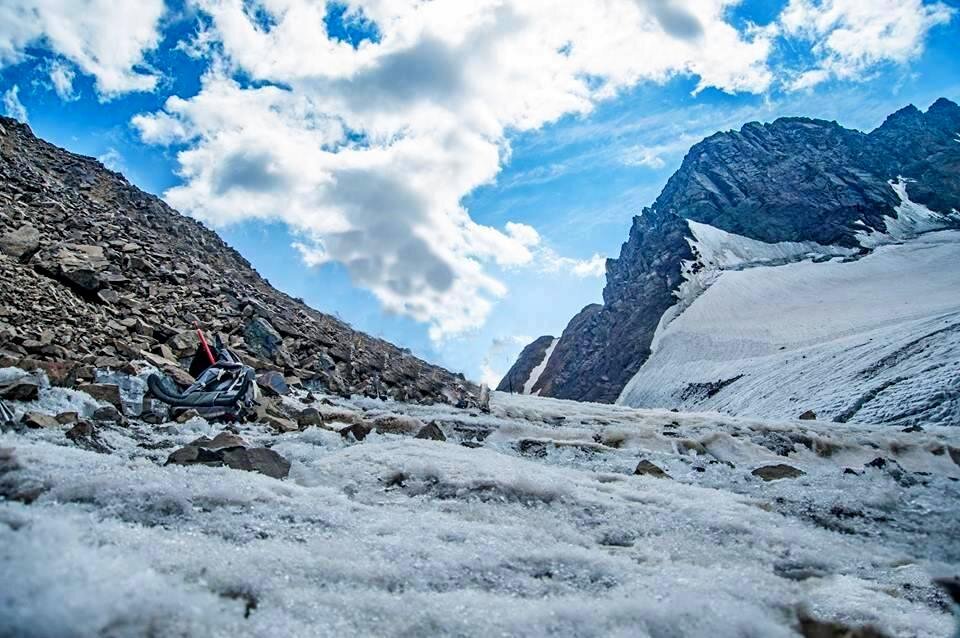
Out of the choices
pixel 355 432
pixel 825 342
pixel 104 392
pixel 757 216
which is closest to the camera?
pixel 104 392

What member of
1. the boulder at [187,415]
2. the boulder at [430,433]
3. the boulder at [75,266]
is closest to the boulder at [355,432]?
the boulder at [430,433]

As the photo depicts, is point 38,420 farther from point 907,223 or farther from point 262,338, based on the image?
point 907,223

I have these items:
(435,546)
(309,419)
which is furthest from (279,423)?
(435,546)

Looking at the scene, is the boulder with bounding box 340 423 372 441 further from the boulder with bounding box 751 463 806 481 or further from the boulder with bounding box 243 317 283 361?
the boulder with bounding box 243 317 283 361

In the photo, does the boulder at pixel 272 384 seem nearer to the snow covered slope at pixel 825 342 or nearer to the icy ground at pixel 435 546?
the icy ground at pixel 435 546

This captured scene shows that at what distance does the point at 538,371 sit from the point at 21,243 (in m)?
100

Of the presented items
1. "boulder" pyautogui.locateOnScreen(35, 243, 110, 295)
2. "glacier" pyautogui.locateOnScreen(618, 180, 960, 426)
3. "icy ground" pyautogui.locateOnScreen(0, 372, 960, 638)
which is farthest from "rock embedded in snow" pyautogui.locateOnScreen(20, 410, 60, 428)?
"glacier" pyautogui.locateOnScreen(618, 180, 960, 426)

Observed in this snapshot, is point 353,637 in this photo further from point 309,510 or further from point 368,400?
point 368,400

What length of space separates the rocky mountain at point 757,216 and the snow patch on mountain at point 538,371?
199cm

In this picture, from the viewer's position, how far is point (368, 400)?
16.2 meters

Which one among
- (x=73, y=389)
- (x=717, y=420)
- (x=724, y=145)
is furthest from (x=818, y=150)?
(x=73, y=389)

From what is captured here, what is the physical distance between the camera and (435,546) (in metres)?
4.27

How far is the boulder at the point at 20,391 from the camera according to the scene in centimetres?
718

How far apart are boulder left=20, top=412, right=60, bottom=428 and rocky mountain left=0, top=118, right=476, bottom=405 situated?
2103 millimetres
